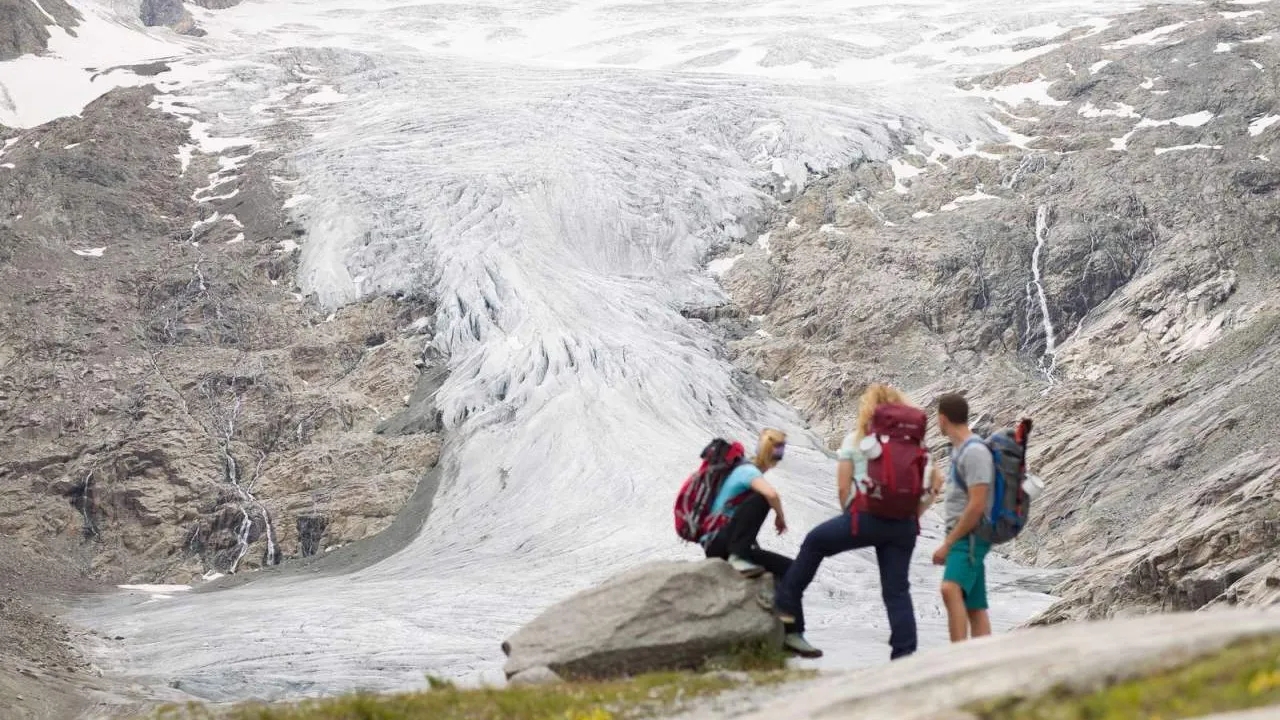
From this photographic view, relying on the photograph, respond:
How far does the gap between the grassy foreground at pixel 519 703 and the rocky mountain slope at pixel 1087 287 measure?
1827 cm

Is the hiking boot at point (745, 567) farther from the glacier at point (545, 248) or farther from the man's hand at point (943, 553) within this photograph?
the glacier at point (545, 248)

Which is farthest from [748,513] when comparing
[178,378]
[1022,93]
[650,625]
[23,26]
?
[23,26]

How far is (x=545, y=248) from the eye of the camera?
6203cm

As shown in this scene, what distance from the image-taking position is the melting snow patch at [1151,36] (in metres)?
82.8

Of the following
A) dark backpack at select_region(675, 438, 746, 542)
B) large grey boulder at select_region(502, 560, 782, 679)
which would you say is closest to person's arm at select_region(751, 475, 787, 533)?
dark backpack at select_region(675, 438, 746, 542)

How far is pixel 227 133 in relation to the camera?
265ft

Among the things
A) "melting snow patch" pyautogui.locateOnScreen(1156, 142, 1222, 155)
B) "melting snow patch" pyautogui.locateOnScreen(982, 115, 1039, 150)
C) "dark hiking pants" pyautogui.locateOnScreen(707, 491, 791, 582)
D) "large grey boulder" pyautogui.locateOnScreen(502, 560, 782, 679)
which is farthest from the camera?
"melting snow patch" pyautogui.locateOnScreen(982, 115, 1039, 150)

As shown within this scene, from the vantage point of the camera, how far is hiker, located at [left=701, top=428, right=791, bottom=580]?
43.6ft

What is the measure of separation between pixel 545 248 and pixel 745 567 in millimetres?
49268

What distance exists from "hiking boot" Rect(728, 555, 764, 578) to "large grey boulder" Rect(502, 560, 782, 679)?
67 mm

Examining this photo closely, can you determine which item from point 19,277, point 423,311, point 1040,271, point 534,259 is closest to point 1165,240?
point 1040,271

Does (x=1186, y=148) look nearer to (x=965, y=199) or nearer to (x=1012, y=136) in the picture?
(x=1012, y=136)

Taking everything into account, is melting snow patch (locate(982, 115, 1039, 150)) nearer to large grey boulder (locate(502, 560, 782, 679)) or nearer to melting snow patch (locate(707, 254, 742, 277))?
melting snow patch (locate(707, 254, 742, 277))

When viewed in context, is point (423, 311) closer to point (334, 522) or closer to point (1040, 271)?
point (334, 522)
